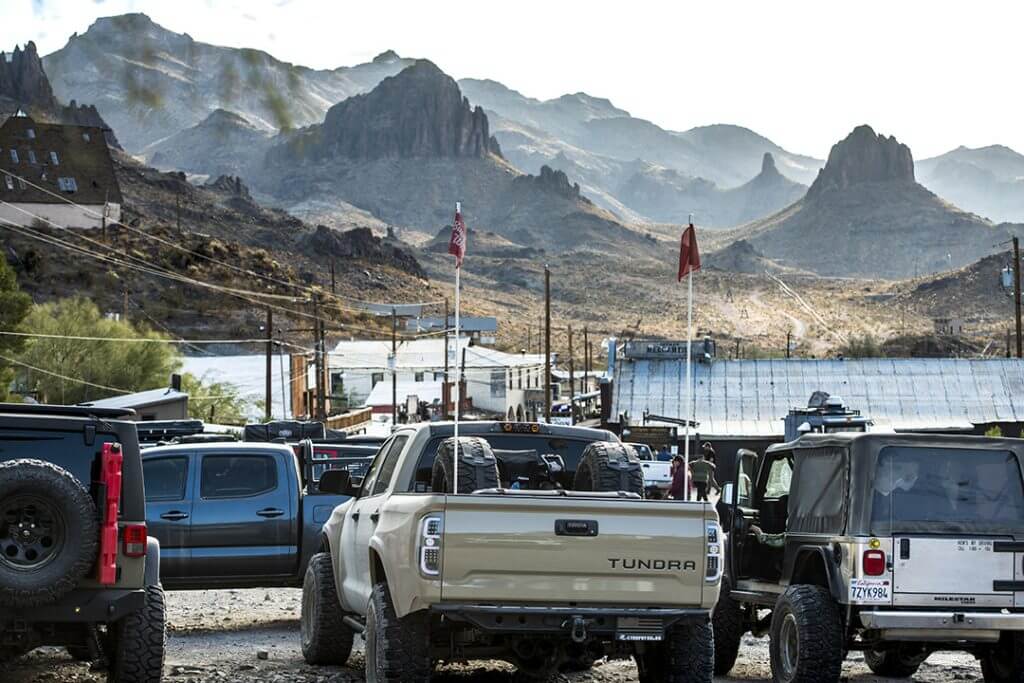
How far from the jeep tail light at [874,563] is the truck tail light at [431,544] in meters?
3.15

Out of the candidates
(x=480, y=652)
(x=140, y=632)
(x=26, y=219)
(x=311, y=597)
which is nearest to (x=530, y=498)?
(x=480, y=652)

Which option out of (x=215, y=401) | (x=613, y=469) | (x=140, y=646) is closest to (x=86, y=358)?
(x=215, y=401)

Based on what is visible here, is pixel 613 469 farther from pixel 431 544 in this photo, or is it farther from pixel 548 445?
pixel 431 544

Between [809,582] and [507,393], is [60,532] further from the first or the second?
[507,393]

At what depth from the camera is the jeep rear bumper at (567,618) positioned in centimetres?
867

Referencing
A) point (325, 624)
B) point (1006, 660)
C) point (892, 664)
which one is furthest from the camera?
point (892, 664)

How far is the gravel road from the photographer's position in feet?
37.3

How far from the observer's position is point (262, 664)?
474 inches

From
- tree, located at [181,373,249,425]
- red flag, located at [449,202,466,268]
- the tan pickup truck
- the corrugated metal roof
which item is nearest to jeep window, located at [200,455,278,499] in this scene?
red flag, located at [449,202,466,268]

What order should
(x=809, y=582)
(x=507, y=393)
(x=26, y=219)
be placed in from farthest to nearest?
(x=26, y=219) < (x=507, y=393) < (x=809, y=582)

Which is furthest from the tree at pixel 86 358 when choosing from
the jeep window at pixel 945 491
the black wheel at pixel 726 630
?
the jeep window at pixel 945 491

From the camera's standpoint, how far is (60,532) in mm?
8820

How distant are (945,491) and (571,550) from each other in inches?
121

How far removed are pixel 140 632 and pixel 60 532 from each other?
1033 millimetres
